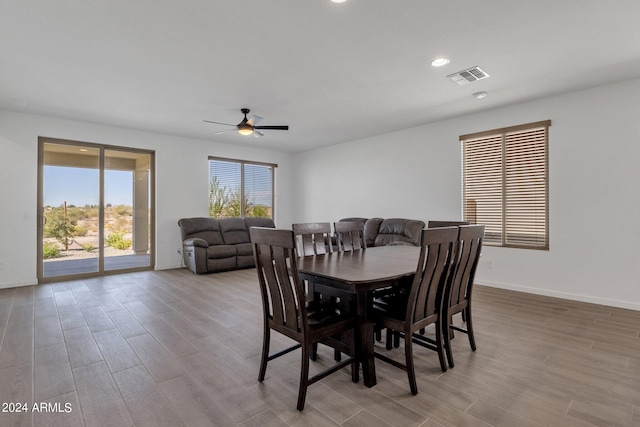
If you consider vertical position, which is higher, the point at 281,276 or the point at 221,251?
the point at 281,276

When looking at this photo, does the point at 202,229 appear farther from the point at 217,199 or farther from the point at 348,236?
the point at 348,236

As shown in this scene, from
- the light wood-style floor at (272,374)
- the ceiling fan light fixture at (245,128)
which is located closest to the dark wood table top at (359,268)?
the light wood-style floor at (272,374)

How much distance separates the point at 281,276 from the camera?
187cm

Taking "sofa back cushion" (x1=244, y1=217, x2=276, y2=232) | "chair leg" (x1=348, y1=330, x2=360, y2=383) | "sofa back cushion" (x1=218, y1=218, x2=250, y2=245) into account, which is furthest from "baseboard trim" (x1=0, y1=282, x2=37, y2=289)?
"chair leg" (x1=348, y1=330, x2=360, y2=383)

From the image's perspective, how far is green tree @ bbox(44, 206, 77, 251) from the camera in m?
5.16

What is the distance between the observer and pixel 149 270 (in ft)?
19.8

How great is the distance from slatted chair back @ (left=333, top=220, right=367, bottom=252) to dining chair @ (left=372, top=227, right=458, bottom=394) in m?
0.97

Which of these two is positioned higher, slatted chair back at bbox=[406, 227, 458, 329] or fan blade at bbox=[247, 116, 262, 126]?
fan blade at bbox=[247, 116, 262, 126]

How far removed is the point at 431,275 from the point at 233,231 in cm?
537

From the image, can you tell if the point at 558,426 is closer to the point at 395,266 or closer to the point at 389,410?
the point at 389,410

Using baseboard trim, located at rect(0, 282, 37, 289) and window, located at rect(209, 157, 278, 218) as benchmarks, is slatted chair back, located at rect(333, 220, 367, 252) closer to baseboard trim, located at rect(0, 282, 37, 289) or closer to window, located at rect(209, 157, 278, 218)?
window, located at rect(209, 157, 278, 218)

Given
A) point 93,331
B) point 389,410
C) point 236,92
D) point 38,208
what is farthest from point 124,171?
point 389,410

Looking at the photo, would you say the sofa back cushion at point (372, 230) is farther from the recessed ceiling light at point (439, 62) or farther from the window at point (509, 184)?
the recessed ceiling light at point (439, 62)

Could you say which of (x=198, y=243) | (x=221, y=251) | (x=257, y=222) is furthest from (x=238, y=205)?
(x=198, y=243)
